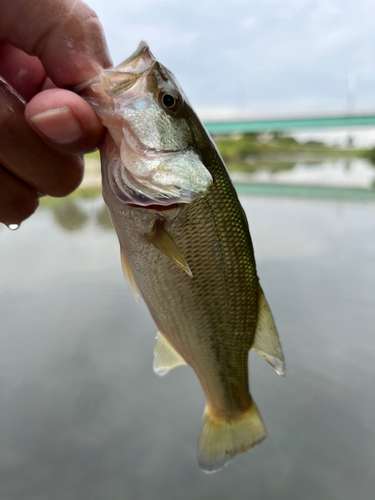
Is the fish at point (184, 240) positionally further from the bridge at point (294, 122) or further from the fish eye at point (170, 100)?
the bridge at point (294, 122)

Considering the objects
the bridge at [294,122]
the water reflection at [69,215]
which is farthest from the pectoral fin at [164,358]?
the bridge at [294,122]

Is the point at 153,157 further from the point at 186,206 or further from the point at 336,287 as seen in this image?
the point at 336,287

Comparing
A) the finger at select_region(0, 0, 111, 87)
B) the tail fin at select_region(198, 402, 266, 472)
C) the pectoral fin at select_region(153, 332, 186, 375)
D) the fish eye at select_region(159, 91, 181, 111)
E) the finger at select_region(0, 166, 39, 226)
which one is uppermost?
the finger at select_region(0, 0, 111, 87)

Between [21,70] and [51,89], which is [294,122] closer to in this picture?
[21,70]

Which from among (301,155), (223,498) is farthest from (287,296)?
(301,155)

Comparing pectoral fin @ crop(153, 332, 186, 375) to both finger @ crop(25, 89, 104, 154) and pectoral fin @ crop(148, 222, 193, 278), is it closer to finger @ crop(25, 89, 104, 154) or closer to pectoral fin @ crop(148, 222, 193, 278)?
pectoral fin @ crop(148, 222, 193, 278)

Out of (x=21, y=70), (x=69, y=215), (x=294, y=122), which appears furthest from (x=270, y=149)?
(x=21, y=70)

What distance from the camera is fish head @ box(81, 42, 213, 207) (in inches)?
32.2

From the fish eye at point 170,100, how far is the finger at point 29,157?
1.19 feet

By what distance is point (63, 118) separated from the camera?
2.41ft

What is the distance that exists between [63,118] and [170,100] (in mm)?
310

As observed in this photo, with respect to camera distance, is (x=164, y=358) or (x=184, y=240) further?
(x=164, y=358)

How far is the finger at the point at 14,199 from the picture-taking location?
42.3 inches

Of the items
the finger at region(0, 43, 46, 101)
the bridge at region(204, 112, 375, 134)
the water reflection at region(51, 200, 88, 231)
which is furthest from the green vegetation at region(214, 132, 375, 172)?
the finger at region(0, 43, 46, 101)
